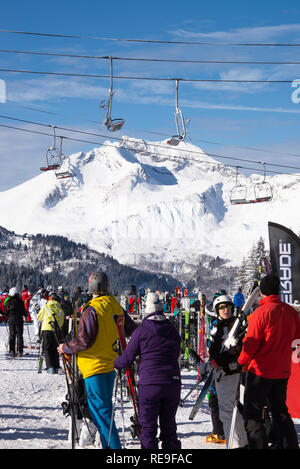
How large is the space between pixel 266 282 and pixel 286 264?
3.49 metres

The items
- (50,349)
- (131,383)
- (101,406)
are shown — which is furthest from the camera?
(50,349)

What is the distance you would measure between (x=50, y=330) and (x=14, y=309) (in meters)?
2.68

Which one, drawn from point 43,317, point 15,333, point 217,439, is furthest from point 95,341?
point 15,333

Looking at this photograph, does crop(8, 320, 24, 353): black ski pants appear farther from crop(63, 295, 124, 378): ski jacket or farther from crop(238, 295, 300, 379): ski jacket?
crop(238, 295, 300, 379): ski jacket

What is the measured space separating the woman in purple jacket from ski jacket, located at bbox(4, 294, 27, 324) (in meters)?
9.98

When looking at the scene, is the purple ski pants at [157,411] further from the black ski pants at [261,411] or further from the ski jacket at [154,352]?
the black ski pants at [261,411]

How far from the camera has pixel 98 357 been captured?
6.40 m

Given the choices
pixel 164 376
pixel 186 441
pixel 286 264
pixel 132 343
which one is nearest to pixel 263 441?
pixel 164 376

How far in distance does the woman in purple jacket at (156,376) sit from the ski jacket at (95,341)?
24 cm

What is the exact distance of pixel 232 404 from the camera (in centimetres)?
645

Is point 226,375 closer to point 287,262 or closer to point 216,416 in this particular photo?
point 216,416

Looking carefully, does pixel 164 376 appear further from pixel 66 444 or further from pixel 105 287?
pixel 66 444

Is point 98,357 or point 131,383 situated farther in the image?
point 131,383

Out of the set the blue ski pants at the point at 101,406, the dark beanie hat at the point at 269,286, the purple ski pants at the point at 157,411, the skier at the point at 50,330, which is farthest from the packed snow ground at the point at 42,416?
the dark beanie hat at the point at 269,286
